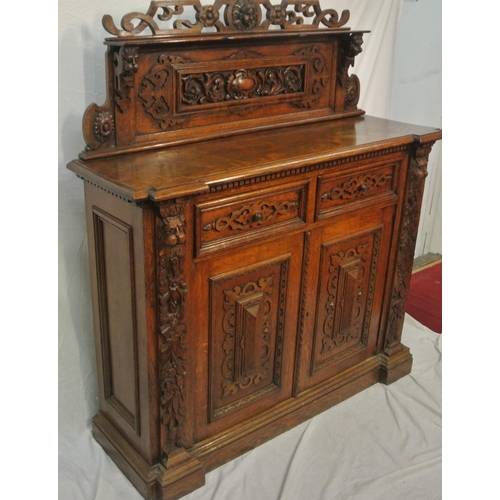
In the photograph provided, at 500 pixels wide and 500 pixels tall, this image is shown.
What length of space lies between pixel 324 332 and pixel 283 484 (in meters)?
0.62

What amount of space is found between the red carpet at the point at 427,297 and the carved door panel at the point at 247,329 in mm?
1311

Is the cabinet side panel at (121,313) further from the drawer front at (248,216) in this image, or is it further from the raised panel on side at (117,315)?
the drawer front at (248,216)

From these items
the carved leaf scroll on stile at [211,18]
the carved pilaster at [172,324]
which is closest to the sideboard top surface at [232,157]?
the carved pilaster at [172,324]

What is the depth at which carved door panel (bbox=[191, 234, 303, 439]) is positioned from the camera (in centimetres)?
211

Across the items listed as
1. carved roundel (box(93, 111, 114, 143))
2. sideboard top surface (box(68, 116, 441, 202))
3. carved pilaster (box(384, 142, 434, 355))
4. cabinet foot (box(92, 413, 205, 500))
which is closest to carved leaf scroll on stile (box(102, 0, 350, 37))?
carved roundel (box(93, 111, 114, 143))

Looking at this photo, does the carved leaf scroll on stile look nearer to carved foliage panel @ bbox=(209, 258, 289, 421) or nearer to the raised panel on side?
the raised panel on side

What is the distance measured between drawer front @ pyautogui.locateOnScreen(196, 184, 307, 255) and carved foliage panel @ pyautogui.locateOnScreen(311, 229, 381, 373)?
27cm

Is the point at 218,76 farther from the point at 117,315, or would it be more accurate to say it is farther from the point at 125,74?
the point at 117,315

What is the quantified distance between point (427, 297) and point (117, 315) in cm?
218

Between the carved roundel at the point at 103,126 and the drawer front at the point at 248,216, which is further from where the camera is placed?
the carved roundel at the point at 103,126

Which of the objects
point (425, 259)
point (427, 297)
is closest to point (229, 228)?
point (427, 297)

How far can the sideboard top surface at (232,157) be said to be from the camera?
71.9 inches

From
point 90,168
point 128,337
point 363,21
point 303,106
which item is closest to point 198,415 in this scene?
point 128,337

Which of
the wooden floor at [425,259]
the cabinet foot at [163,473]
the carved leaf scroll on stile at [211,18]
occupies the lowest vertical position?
the wooden floor at [425,259]
